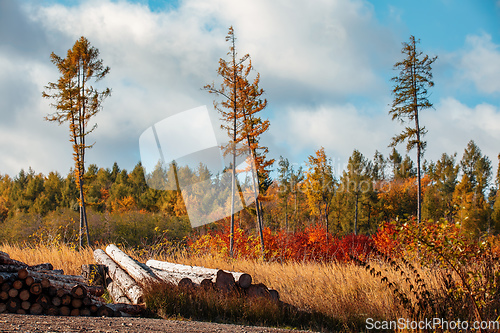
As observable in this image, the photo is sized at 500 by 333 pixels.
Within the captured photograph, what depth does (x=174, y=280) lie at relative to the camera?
7.03 metres

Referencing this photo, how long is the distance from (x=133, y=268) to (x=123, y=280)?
0.46m

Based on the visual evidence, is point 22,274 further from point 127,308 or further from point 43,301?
point 127,308

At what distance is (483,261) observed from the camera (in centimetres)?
543

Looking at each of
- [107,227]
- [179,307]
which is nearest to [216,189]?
[107,227]

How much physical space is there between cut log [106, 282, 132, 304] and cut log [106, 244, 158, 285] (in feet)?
1.14

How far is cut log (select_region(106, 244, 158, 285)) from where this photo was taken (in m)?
7.04

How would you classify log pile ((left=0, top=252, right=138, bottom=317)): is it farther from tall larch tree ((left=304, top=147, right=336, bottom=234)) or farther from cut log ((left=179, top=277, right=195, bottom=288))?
tall larch tree ((left=304, top=147, right=336, bottom=234))

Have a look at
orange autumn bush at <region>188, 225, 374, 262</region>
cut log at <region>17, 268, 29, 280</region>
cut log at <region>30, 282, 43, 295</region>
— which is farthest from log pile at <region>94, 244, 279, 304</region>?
orange autumn bush at <region>188, 225, 374, 262</region>

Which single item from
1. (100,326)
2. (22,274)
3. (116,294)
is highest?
(22,274)

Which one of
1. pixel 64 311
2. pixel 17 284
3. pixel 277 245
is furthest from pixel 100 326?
pixel 277 245

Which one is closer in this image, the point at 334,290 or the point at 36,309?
the point at 36,309

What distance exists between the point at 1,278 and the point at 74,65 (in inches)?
593

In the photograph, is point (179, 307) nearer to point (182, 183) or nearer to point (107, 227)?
point (107, 227)

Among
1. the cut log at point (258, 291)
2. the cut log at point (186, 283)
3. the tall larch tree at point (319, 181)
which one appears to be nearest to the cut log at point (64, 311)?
the cut log at point (186, 283)
